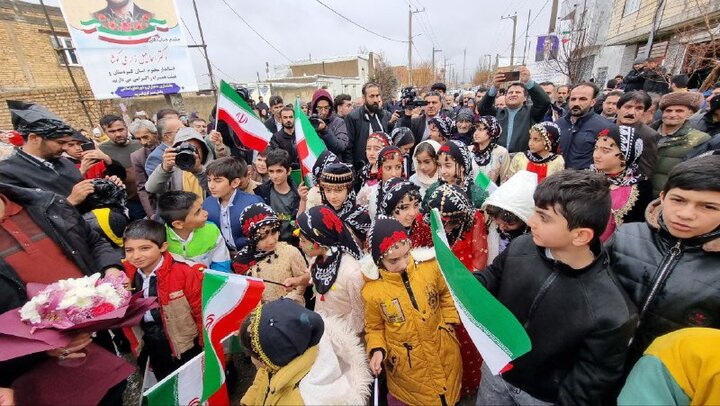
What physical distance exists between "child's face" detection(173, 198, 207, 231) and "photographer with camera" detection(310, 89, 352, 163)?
2.76 m

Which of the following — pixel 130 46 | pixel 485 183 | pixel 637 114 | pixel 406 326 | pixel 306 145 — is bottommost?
pixel 406 326

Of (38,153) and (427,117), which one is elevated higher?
(38,153)

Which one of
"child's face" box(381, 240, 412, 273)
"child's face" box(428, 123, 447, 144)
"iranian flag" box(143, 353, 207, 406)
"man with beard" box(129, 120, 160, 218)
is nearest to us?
"iranian flag" box(143, 353, 207, 406)

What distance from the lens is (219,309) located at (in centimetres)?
208

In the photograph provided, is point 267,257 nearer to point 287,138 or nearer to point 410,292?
point 410,292

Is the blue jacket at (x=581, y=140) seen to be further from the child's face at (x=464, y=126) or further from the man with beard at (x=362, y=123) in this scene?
the man with beard at (x=362, y=123)

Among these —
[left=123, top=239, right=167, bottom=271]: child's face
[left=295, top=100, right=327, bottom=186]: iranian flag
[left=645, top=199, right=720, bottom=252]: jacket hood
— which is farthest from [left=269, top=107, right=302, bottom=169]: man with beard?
[left=645, top=199, right=720, bottom=252]: jacket hood

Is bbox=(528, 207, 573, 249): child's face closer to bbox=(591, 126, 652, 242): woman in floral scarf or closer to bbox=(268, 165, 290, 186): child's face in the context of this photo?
bbox=(591, 126, 652, 242): woman in floral scarf

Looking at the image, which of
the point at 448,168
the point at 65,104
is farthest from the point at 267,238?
the point at 65,104

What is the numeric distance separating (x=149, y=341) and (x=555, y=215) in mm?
3150

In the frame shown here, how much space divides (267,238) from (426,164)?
198 centimetres

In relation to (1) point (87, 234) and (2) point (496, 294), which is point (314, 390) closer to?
(2) point (496, 294)

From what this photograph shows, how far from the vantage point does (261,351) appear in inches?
55.6

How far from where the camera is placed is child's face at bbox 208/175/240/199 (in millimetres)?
3061
